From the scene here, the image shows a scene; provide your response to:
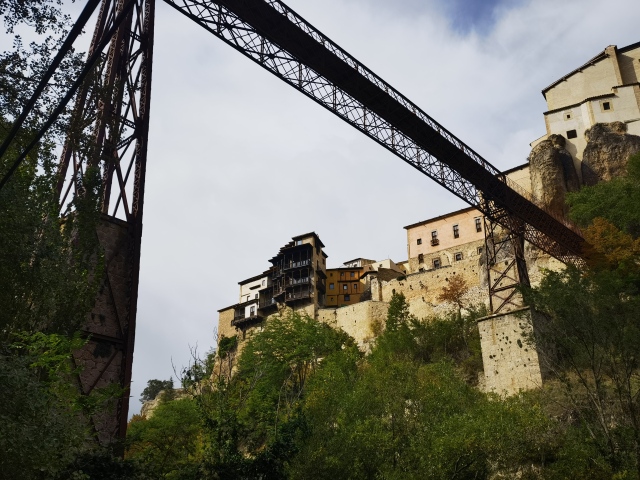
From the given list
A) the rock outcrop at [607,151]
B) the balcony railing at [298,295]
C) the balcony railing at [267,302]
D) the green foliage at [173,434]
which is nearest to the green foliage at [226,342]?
the balcony railing at [267,302]

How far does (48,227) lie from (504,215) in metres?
23.2

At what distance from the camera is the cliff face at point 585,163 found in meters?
41.3

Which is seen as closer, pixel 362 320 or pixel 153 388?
pixel 362 320

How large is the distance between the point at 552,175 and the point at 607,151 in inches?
161

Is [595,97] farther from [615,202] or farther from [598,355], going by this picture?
[598,355]

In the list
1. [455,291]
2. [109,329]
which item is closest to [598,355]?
[109,329]

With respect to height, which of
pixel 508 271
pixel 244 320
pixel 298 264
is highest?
pixel 298 264

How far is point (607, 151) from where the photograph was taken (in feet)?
138

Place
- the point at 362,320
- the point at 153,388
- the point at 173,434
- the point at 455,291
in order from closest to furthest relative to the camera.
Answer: the point at 173,434, the point at 455,291, the point at 362,320, the point at 153,388

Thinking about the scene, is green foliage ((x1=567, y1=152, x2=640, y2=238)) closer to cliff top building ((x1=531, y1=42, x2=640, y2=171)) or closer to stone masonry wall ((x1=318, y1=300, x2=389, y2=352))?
cliff top building ((x1=531, y1=42, x2=640, y2=171))

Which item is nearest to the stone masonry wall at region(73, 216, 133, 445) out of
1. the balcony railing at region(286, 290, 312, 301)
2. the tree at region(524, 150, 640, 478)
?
the tree at region(524, 150, 640, 478)

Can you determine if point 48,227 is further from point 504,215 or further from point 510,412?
point 504,215

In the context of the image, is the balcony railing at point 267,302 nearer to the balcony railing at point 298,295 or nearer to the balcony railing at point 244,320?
the balcony railing at point 244,320

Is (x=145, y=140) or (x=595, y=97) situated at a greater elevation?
(x=595, y=97)
